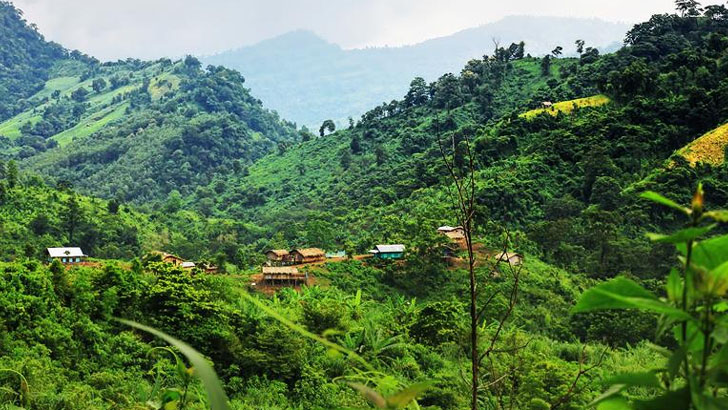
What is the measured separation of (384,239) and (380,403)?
23911mm

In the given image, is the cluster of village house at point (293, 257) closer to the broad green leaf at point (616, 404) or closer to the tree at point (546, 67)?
the broad green leaf at point (616, 404)

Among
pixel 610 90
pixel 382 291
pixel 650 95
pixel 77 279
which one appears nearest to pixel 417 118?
pixel 610 90

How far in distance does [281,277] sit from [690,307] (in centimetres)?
1880

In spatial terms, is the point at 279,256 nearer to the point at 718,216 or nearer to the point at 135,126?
the point at 718,216

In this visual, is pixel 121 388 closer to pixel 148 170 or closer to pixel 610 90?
pixel 610 90

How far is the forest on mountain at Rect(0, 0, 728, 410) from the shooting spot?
0.85 meters

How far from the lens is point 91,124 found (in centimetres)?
7869

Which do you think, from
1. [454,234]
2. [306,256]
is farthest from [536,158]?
[306,256]

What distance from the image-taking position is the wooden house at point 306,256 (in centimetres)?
2234

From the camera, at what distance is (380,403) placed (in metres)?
0.54

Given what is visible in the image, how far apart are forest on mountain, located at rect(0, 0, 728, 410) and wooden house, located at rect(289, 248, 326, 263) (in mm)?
1020

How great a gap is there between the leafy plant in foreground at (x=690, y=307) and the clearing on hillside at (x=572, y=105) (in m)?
36.4

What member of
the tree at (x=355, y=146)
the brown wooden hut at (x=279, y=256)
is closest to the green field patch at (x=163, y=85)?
the tree at (x=355, y=146)

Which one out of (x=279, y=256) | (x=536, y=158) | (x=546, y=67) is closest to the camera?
(x=279, y=256)
